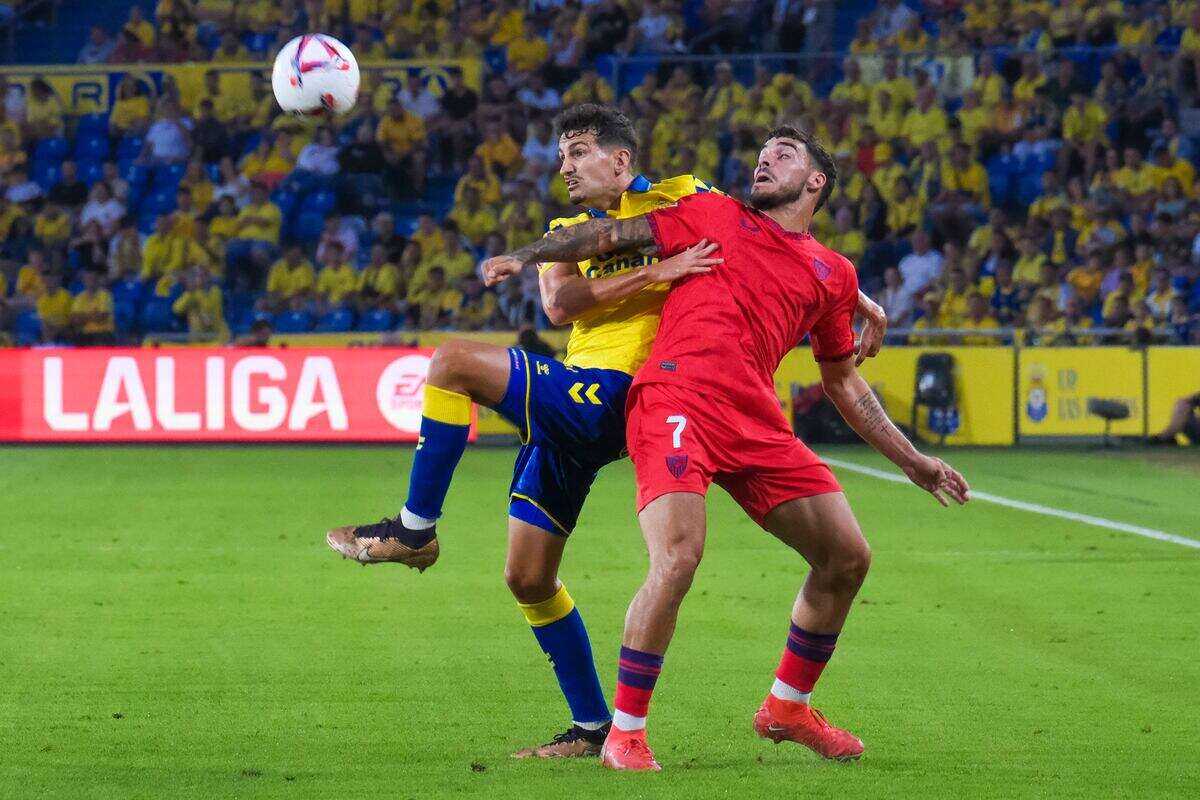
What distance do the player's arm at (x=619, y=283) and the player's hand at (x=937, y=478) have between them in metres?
1.10

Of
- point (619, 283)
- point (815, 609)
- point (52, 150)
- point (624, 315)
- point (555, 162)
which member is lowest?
point (815, 609)

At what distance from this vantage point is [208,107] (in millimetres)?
25438

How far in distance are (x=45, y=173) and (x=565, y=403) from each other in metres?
22.3

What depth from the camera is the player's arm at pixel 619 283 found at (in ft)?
17.8

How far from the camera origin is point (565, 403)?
5.43 m

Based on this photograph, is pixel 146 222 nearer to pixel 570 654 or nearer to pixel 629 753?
pixel 570 654

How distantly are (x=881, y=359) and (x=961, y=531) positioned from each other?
8.15 m

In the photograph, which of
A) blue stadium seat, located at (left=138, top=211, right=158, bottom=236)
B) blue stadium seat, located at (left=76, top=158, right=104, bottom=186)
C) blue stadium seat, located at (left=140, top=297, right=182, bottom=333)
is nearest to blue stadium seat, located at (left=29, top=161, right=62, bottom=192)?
blue stadium seat, located at (left=76, top=158, right=104, bottom=186)

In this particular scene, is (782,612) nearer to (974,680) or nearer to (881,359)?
(974,680)

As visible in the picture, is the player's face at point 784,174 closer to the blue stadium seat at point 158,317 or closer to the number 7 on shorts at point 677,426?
the number 7 on shorts at point 677,426

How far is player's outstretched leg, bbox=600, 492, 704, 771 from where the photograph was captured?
518 cm

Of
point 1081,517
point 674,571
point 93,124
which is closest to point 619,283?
point 674,571

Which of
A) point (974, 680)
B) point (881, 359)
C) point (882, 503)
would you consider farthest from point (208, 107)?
→ point (974, 680)

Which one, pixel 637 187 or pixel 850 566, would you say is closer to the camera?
pixel 850 566
